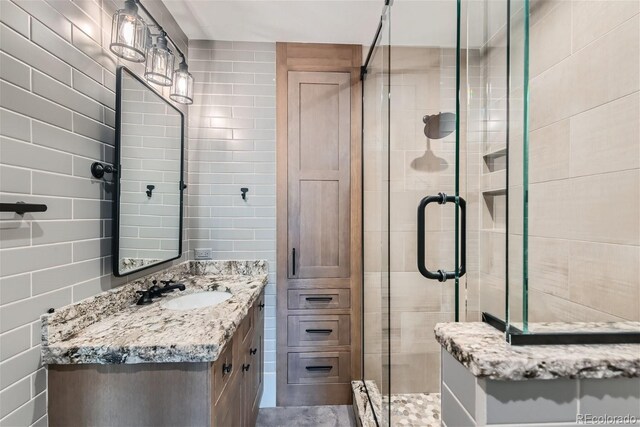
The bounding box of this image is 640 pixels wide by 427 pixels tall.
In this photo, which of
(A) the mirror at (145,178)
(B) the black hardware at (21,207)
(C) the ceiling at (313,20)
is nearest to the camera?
(B) the black hardware at (21,207)

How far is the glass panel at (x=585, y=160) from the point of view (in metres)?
0.96

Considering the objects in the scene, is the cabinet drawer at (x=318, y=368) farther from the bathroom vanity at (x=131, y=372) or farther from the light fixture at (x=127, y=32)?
the light fixture at (x=127, y=32)

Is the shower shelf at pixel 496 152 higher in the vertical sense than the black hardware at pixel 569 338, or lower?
higher

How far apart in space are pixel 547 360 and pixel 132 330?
1270mm

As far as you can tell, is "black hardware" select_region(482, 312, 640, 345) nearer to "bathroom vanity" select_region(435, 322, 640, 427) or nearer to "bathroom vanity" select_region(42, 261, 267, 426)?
"bathroom vanity" select_region(435, 322, 640, 427)

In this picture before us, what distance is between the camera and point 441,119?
156cm

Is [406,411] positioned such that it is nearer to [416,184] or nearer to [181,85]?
[416,184]

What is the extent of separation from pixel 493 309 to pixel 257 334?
156cm

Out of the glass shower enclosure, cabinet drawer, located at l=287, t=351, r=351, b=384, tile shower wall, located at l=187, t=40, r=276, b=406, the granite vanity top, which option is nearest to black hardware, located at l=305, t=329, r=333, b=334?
cabinet drawer, located at l=287, t=351, r=351, b=384

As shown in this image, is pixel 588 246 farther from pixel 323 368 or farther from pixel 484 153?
pixel 323 368

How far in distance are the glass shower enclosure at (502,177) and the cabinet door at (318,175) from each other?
33 centimetres

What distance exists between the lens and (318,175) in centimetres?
220

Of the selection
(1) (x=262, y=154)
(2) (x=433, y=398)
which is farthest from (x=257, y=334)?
(1) (x=262, y=154)

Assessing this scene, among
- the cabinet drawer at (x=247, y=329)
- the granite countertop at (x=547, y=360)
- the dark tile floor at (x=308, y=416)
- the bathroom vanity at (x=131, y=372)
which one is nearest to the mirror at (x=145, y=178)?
the bathroom vanity at (x=131, y=372)
